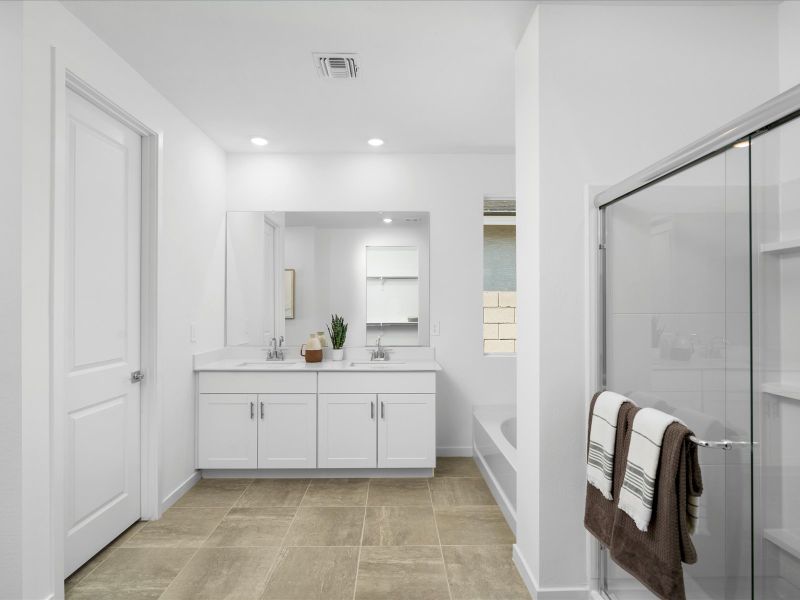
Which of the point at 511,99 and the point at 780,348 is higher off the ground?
the point at 511,99

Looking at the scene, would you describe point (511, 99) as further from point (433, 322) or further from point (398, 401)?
point (398, 401)

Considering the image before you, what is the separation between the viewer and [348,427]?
3.59 meters

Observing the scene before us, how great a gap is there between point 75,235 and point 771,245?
2623 mm

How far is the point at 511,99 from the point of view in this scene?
3078 mm

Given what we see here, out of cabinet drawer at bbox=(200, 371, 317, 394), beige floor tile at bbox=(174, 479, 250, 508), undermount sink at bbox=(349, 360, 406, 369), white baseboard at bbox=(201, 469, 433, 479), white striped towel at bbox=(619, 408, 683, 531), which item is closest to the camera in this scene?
white striped towel at bbox=(619, 408, 683, 531)

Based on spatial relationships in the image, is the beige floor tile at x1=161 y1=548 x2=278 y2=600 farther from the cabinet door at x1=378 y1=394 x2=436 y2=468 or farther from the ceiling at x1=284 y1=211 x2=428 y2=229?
the ceiling at x1=284 y1=211 x2=428 y2=229

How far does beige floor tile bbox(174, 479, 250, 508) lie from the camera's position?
317 cm

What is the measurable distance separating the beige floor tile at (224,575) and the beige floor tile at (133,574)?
0.06 m

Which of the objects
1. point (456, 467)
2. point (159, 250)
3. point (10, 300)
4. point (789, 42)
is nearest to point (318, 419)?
point (456, 467)

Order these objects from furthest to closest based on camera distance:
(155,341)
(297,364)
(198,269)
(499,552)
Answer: (297,364) → (198,269) → (155,341) → (499,552)

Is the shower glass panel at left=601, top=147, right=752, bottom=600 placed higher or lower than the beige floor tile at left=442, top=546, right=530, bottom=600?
higher

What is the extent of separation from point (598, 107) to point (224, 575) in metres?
2.66

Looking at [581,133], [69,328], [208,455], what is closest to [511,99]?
[581,133]

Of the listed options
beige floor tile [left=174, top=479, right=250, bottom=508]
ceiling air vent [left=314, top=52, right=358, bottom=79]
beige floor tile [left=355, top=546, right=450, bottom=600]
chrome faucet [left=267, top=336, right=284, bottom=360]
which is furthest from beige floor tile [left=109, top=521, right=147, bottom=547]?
ceiling air vent [left=314, top=52, right=358, bottom=79]
